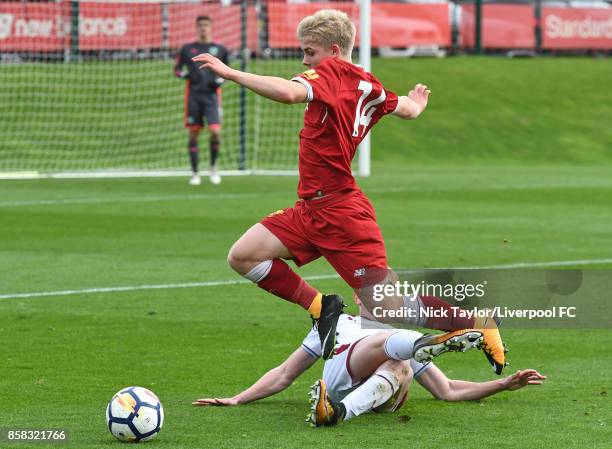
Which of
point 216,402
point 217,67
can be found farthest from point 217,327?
point 217,67

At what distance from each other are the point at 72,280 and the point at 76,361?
3.56 m

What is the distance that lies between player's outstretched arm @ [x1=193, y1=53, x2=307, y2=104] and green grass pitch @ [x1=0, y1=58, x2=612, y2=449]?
5.15 feet

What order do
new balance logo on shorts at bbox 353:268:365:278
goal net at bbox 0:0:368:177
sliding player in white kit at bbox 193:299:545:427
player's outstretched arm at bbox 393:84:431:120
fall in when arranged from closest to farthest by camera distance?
sliding player in white kit at bbox 193:299:545:427, new balance logo on shorts at bbox 353:268:365:278, player's outstretched arm at bbox 393:84:431:120, goal net at bbox 0:0:368:177

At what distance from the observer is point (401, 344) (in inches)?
275

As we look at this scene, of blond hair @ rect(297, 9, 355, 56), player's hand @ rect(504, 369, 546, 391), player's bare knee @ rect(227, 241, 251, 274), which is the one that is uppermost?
blond hair @ rect(297, 9, 355, 56)

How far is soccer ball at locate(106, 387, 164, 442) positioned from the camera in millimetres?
6473

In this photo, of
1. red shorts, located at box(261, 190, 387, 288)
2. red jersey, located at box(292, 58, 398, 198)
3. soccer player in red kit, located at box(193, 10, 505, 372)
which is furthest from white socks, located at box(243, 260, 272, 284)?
red jersey, located at box(292, 58, 398, 198)

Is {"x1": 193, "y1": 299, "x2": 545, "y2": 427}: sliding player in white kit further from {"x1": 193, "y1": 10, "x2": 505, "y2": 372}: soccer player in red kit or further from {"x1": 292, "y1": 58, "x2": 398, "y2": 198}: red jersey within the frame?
{"x1": 292, "y1": 58, "x2": 398, "y2": 198}: red jersey

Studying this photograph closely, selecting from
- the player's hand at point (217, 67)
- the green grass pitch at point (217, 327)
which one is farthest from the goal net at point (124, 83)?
the player's hand at point (217, 67)

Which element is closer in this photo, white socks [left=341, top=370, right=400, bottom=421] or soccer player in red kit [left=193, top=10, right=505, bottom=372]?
white socks [left=341, top=370, right=400, bottom=421]

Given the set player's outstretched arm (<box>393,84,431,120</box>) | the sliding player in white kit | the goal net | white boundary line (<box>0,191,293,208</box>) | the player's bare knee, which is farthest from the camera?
the goal net

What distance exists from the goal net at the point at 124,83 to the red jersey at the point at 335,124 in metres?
17.9

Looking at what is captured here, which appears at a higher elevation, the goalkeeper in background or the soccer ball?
the goalkeeper in background

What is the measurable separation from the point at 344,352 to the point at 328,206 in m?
0.83
